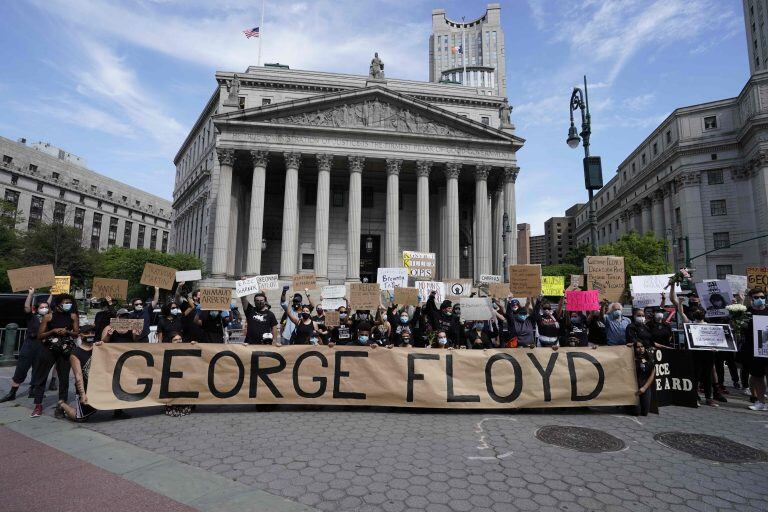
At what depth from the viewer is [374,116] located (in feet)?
109

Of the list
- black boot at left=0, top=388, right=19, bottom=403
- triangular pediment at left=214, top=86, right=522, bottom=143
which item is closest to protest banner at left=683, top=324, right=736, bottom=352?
black boot at left=0, top=388, right=19, bottom=403

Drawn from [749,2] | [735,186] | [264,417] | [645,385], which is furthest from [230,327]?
[749,2]

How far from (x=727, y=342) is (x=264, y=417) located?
404 inches

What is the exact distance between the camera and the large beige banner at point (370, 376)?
7.57 m

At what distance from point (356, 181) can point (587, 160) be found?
21294mm

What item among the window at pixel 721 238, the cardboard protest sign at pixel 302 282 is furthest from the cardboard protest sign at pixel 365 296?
the window at pixel 721 238

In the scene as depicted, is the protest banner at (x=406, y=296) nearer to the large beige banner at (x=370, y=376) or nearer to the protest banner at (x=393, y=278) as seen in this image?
the protest banner at (x=393, y=278)

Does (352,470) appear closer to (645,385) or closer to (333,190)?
(645,385)

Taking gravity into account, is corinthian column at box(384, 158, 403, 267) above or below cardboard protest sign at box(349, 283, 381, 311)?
above

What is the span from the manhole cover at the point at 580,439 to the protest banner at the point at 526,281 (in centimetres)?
470

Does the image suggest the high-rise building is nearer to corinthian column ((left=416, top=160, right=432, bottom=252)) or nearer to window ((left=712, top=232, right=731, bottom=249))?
window ((left=712, top=232, right=731, bottom=249))

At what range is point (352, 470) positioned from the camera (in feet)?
16.4

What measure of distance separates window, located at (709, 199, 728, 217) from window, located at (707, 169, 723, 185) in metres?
2.34

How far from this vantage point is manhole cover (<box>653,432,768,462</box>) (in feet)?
18.4
